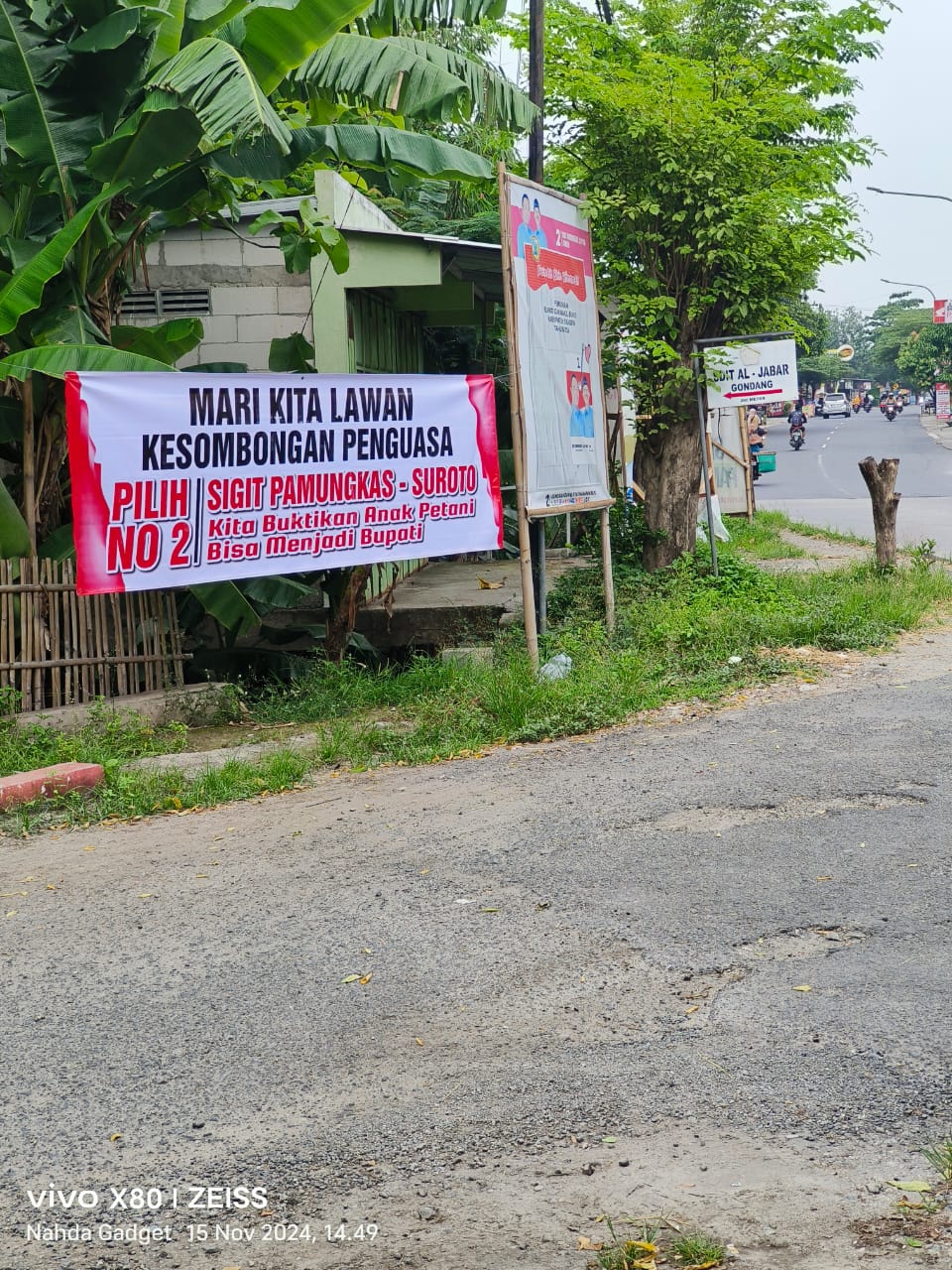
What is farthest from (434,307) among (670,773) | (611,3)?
(670,773)

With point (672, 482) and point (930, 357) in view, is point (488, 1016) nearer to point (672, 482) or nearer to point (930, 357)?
point (672, 482)

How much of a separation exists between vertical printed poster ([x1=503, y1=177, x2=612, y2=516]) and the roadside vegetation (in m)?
1.17

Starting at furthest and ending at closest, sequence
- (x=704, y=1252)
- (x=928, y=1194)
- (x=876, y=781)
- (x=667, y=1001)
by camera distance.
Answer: (x=876, y=781), (x=667, y=1001), (x=928, y=1194), (x=704, y=1252)

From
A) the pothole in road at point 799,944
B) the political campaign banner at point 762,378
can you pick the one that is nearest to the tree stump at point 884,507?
the political campaign banner at point 762,378

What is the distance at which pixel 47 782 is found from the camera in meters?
6.55

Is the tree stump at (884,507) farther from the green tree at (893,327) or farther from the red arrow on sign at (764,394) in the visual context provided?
the green tree at (893,327)

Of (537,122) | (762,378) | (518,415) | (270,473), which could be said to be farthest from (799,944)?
(762,378)

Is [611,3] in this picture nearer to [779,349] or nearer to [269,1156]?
[779,349]

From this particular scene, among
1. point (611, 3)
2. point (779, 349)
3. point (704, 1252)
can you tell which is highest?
point (611, 3)

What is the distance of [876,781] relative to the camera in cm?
A: 604

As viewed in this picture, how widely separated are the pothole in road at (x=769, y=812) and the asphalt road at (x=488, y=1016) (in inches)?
0.8

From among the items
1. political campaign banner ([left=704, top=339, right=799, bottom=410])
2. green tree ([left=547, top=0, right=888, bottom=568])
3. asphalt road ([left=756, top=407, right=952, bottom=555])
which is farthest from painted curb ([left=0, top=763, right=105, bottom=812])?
asphalt road ([left=756, top=407, right=952, bottom=555])

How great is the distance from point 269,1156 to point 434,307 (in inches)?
427

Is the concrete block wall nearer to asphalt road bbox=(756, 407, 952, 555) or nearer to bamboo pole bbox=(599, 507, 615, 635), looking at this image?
bamboo pole bbox=(599, 507, 615, 635)
